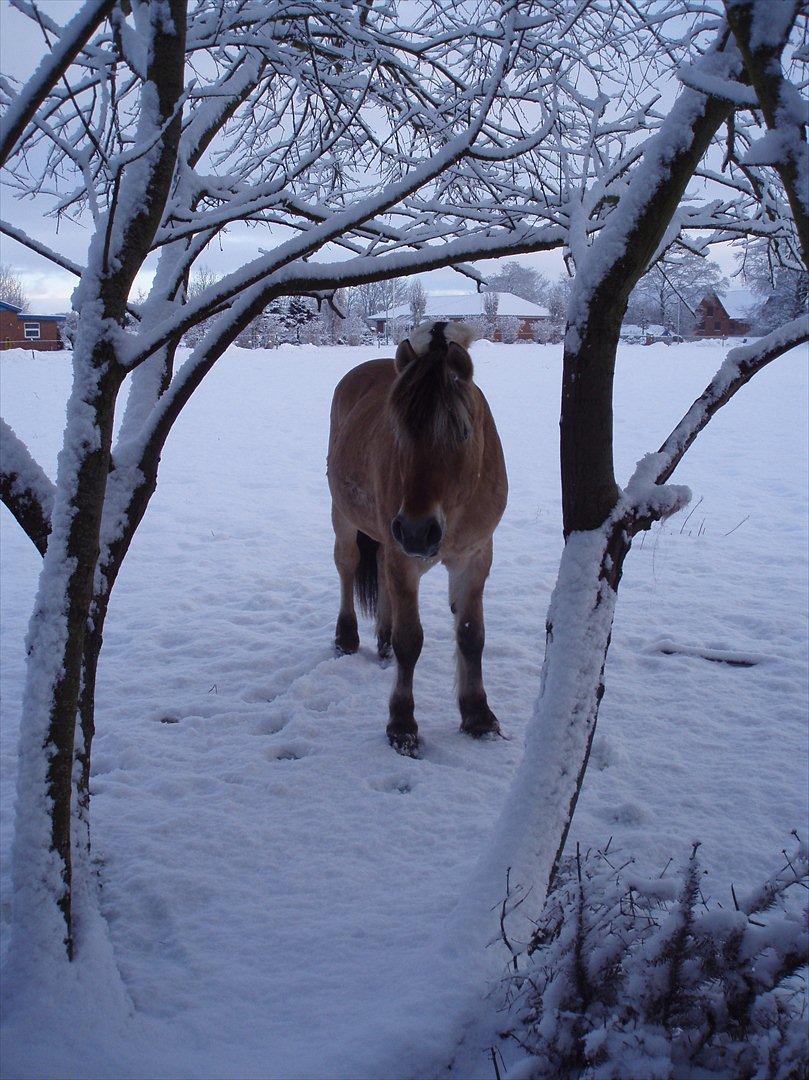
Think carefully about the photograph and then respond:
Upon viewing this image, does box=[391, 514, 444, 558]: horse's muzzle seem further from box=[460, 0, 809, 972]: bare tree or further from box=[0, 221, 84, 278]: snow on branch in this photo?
box=[0, 221, 84, 278]: snow on branch

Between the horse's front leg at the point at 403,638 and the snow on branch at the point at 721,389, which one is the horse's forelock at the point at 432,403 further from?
the snow on branch at the point at 721,389

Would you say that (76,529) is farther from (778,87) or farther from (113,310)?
(778,87)

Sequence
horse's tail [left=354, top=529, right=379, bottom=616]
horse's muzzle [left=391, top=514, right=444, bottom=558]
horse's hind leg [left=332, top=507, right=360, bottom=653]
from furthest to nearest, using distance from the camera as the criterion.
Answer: horse's tail [left=354, top=529, right=379, bottom=616], horse's hind leg [left=332, top=507, right=360, bottom=653], horse's muzzle [left=391, top=514, right=444, bottom=558]

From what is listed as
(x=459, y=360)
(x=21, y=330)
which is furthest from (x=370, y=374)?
(x=21, y=330)

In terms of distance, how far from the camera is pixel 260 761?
333 centimetres

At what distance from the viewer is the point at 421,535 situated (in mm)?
3051

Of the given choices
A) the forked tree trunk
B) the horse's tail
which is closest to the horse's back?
the horse's tail

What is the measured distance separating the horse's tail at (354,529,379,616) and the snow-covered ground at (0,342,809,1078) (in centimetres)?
32

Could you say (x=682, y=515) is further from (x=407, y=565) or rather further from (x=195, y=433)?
(x=195, y=433)

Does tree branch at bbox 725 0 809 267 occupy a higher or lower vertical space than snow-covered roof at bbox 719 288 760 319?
lower

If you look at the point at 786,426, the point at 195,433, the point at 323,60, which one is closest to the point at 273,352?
the point at 195,433

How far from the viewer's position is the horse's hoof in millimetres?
3457

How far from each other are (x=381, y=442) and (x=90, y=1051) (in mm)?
2975

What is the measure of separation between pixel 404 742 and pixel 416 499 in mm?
1226
